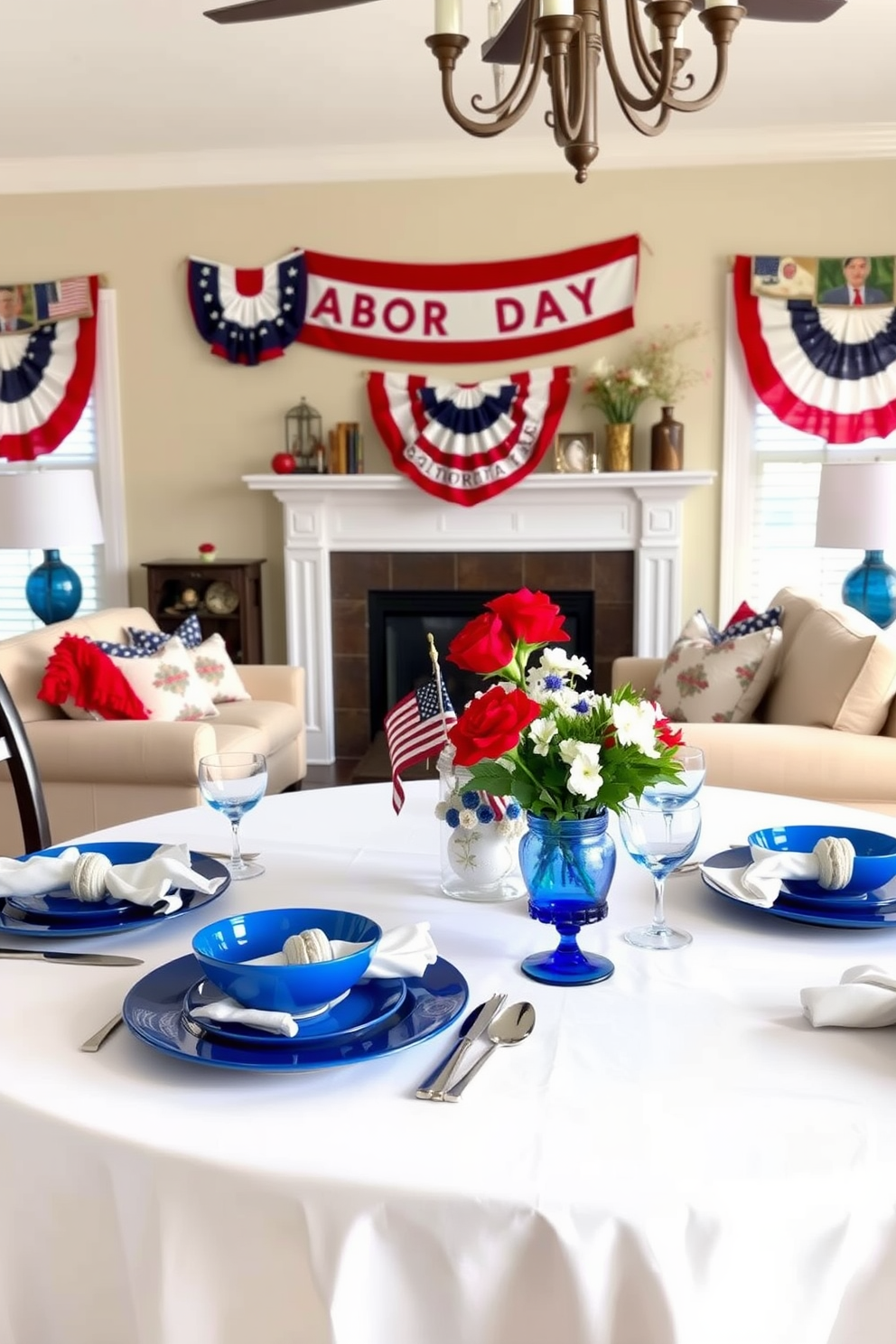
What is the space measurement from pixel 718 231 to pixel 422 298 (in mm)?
1332

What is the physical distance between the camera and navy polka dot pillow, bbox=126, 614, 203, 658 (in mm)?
4078

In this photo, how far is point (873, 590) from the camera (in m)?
5.06

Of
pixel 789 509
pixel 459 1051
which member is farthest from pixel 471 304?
pixel 459 1051

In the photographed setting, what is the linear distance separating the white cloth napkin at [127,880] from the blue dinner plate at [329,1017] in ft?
0.87

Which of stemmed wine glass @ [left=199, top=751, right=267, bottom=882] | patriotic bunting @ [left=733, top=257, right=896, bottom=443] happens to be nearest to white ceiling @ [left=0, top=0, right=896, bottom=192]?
patriotic bunting @ [left=733, top=257, right=896, bottom=443]

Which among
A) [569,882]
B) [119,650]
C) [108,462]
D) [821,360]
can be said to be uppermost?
[821,360]

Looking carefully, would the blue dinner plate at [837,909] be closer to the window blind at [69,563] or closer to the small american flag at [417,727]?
the small american flag at [417,727]

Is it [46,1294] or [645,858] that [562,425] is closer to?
[645,858]

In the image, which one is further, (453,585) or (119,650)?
(453,585)

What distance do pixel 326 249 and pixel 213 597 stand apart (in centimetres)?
167

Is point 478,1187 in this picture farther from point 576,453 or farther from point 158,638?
point 576,453

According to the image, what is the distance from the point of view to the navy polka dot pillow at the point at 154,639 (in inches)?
161

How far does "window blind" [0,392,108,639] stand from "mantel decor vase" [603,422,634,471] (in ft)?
8.05

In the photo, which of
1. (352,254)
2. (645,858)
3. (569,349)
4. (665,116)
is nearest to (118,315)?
(352,254)
